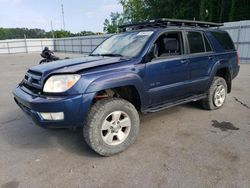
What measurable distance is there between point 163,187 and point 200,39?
3.09m

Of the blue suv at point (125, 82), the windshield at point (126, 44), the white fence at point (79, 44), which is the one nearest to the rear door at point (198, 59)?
the blue suv at point (125, 82)

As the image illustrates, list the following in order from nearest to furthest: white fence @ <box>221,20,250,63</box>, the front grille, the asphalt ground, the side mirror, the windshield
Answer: the asphalt ground < the front grille < the side mirror < the windshield < white fence @ <box>221,20,250,63</box>

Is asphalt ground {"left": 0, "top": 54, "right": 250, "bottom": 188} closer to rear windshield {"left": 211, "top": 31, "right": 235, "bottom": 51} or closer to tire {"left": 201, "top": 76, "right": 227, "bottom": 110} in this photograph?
tire {"left": 201, "top": 76, "right": 227, "bottom": 110}

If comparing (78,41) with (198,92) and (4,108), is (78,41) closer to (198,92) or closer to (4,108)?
(4,108)

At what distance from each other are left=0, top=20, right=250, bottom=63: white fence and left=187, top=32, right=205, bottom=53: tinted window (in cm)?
1017

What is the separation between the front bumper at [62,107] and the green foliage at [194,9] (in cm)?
2345

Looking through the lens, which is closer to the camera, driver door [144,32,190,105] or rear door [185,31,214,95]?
driver door [144,32,190,105]

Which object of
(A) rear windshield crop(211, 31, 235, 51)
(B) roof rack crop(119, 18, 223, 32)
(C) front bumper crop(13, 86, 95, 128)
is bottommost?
(C) front bumper crop(13, 86, 95, 128)

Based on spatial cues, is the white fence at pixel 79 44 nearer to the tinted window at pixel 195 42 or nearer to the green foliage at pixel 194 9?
the green foliage at pixel 194 9

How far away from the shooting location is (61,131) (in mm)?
4105

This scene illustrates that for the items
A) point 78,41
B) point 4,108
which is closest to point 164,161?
point 4,108

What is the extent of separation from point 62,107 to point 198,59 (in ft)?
9.04

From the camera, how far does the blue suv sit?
9.50ft

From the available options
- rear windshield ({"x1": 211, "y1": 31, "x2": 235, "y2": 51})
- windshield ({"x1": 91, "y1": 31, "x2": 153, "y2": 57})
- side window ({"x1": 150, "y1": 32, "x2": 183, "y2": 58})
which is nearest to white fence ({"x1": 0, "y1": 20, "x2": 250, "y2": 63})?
rear windshield ({"x1": 211, "y1": 31, "x2": 235, "y2": 51})
